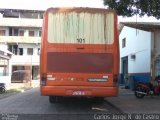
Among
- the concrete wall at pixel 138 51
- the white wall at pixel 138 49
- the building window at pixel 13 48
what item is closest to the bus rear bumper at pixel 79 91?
the concrete wall at pixel 138 51

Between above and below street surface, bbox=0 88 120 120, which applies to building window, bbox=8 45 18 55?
above

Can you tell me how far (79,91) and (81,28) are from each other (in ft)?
7.86

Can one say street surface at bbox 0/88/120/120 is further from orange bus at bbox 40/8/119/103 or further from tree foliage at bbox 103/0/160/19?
tree foliage at bbox 103/0/160/19

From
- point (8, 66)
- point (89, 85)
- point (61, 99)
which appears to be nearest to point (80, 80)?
point (89, 85)

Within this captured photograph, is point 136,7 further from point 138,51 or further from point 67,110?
point 138,51

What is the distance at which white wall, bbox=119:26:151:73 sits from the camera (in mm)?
28781

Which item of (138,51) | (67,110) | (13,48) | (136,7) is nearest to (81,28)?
(67,110)

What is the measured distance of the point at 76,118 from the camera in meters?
14.6

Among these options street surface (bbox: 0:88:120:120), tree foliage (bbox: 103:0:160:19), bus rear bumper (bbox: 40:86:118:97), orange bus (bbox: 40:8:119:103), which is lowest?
street surface (bbox: 0:88:120:120)

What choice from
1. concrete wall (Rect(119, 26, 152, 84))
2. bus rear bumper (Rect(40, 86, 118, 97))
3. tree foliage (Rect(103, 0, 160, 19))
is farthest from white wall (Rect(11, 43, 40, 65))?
bus rear bumper (Rect(40, 86, 118, 97))

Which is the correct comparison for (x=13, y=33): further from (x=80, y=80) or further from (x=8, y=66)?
(x=80, y=80)

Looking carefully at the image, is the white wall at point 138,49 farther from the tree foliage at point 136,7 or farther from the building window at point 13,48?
the building window at point 13,48

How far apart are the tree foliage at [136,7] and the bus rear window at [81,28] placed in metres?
2.85

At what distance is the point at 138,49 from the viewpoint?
32.1 metres
